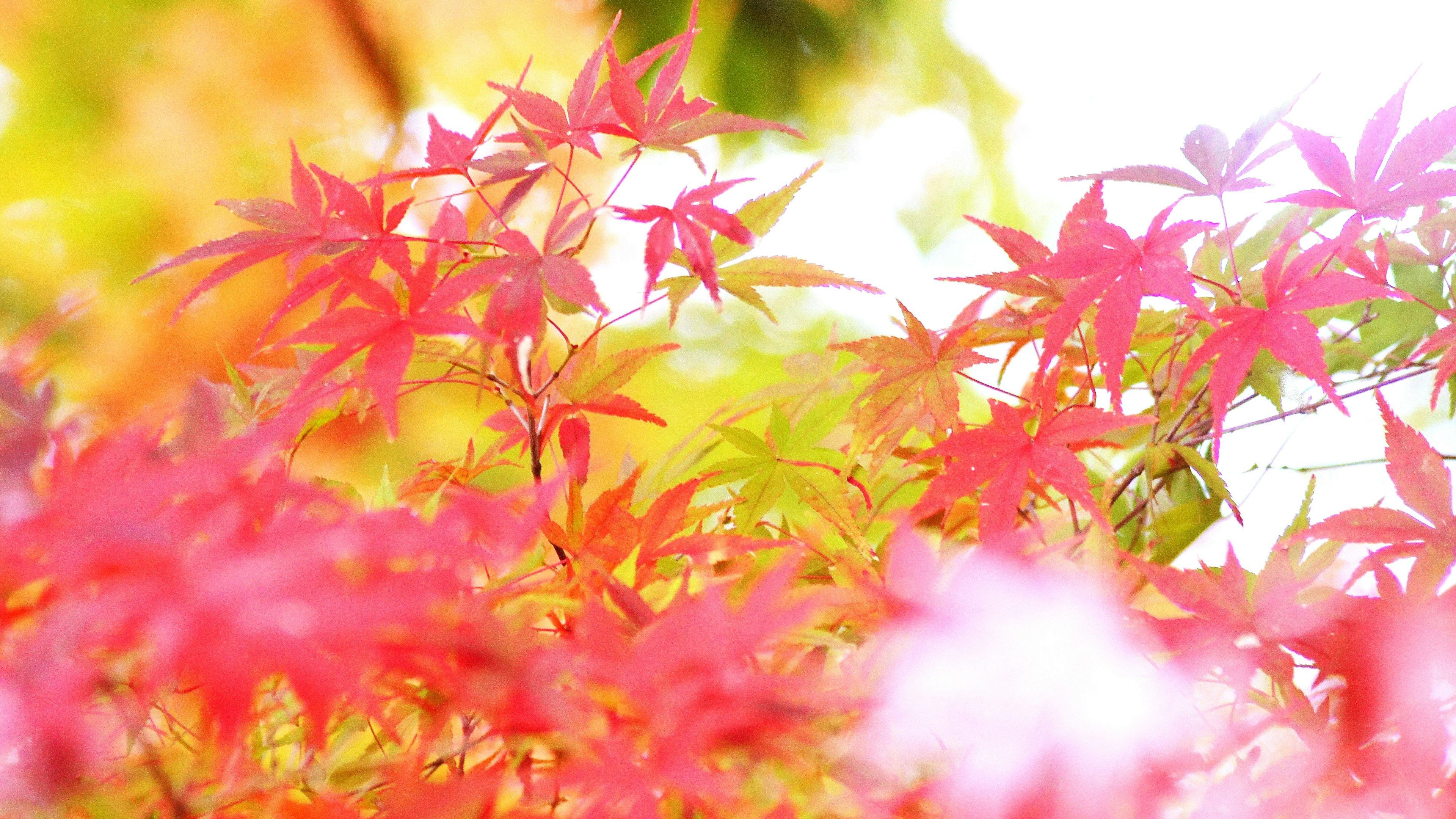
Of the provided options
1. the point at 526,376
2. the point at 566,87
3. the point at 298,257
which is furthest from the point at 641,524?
the point at 566,87

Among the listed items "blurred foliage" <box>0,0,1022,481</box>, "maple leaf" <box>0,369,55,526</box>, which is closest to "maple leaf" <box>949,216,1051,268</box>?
"maple leaf" <box>0,369,55,526</box>

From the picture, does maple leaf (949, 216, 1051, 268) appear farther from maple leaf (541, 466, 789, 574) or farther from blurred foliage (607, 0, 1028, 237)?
blurred foliage (607, 0, 1028, 237)

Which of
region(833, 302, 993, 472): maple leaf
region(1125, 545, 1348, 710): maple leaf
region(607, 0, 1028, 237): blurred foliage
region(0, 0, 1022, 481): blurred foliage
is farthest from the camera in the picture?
region(607, 0, 1028, 237): blurred foliage

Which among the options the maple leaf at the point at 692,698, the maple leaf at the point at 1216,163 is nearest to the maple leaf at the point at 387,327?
the maple leaf at the point at 692,698

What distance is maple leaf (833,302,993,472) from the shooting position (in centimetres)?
42

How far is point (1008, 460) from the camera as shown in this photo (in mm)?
380

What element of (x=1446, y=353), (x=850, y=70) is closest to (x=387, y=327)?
(x=1446, y=353)

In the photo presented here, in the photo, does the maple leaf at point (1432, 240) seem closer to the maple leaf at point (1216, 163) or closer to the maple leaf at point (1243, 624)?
the maple leaf at point (1216, 163)

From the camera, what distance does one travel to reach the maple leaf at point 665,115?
339mm

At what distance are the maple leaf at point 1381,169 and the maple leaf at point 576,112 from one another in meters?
0.28

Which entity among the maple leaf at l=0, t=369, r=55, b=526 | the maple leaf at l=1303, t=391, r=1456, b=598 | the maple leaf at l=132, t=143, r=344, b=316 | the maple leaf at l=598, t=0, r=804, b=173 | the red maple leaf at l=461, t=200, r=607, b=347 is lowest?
the maple leaf at l=1303, t=391, r=1456, b=598

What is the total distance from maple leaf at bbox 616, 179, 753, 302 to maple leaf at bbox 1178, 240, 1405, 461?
20 centimetres

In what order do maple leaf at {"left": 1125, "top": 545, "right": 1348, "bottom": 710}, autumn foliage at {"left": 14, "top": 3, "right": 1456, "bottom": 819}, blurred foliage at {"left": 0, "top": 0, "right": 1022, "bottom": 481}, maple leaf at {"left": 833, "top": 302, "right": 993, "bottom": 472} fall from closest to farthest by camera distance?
autumn foliage at {"left": 14, "top": 3, "right": 1456, "bottom": 819}, maple leaf at {"left": 1125, "top": 545, "right": 1348, "bottom": 710}, maple leaf at {"left": 833, "top": 302, "right": 993, "bottom": 472}, blurred foliage at {"left": 0, "top": 0, "right": 1022, "bottom": 481}

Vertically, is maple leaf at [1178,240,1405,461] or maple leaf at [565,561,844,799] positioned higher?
maple leaf at [1178,240,1405,461]
